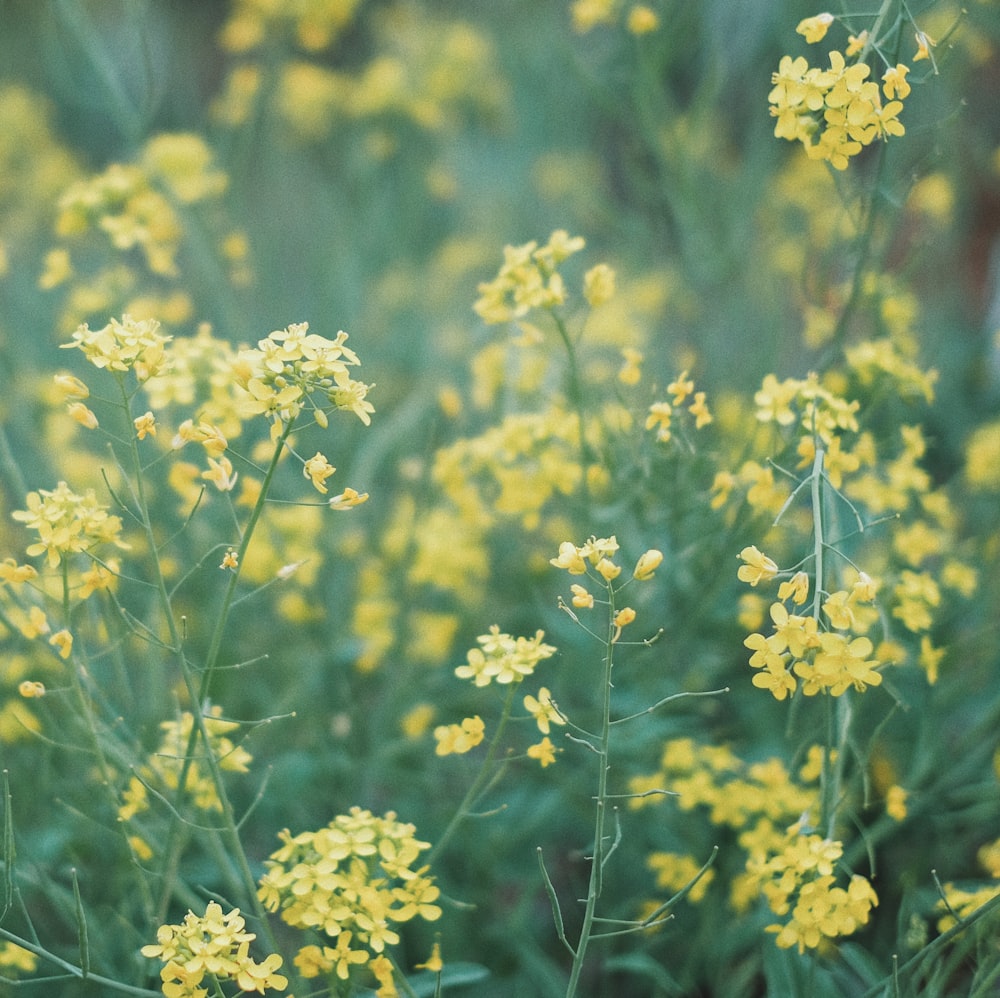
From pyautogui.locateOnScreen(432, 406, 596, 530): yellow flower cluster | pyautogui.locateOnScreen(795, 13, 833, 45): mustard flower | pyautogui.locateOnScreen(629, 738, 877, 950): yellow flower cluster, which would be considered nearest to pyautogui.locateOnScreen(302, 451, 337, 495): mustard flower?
pyautogui.locateOnScreen(629, 738, 877, 950): yellow flower cluster

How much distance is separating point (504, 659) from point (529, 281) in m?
0.80

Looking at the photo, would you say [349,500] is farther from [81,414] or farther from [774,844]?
[774,844]

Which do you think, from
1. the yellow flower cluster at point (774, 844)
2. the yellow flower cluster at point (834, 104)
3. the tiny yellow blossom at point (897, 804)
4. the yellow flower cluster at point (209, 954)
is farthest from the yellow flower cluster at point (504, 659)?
the yellow flower cluster at point (834, 104)

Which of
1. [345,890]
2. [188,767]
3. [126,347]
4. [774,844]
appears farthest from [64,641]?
[774,844]

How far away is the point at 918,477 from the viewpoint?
215 cm

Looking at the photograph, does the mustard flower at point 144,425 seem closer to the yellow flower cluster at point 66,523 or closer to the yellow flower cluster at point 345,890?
the yellow flower cluster at point 66,523

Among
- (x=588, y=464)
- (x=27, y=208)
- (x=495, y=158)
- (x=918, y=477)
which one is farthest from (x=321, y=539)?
(x=495, y=158)

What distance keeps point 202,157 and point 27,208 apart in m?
2.20

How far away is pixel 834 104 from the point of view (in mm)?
1620

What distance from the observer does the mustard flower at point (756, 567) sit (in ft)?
4.67

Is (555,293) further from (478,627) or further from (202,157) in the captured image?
(202,157)

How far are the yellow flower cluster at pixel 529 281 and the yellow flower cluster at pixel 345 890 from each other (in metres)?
0.99

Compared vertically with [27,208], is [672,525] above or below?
below

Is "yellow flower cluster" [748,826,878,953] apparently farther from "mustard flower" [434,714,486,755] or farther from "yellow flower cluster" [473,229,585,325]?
"yellow flower cluster" [473,229,585,325]
